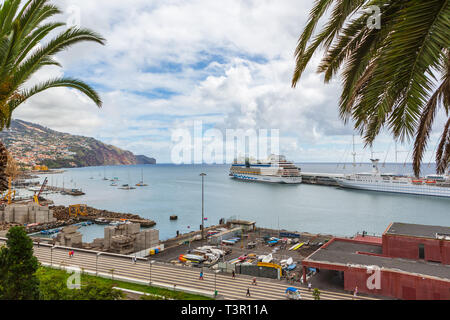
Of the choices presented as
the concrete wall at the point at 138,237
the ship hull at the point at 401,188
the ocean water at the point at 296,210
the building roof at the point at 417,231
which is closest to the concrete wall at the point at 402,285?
the building roof at the point at 417,231

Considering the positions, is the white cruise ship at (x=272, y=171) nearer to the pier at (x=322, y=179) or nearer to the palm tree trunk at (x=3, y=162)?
the pier at (x=322, y=179)

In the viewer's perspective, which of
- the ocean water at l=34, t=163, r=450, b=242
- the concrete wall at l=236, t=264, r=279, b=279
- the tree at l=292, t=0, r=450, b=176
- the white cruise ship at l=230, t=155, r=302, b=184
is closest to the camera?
the tree at l=292, t=0, r=450, b=176

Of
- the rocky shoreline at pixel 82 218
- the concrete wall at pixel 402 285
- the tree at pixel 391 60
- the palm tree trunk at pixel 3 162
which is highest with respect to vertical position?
the tree at pixel 391 60

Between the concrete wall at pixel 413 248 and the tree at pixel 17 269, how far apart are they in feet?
59.0

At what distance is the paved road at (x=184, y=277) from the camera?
1377cm

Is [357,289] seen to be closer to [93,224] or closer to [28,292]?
[28,292]

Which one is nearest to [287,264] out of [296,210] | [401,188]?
[296,210]

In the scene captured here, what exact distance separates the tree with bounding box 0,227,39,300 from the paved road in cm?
906

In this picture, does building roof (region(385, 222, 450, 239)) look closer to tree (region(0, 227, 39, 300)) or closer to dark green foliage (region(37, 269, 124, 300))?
dark green foliage (region(37, 269, 124, 300))

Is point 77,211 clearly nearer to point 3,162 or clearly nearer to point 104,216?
point 104,216

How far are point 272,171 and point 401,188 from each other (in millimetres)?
38273

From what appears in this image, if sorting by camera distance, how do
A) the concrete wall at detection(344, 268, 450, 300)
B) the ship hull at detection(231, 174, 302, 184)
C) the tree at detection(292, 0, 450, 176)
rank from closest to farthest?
the tree at detection(292, 0, 450, 176) < the concrete wall at detection(344, 268, 450, 300) < the ship hull at detection(231, 174, 302, 184)

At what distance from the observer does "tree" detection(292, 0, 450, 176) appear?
2.20 m

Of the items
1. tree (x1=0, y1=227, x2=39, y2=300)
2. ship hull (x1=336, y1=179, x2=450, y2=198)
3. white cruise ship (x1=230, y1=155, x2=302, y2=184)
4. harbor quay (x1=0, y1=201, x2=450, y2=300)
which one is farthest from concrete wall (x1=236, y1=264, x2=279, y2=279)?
white cruise ship (x1=230, y1=155, x2=302, y2=184)
